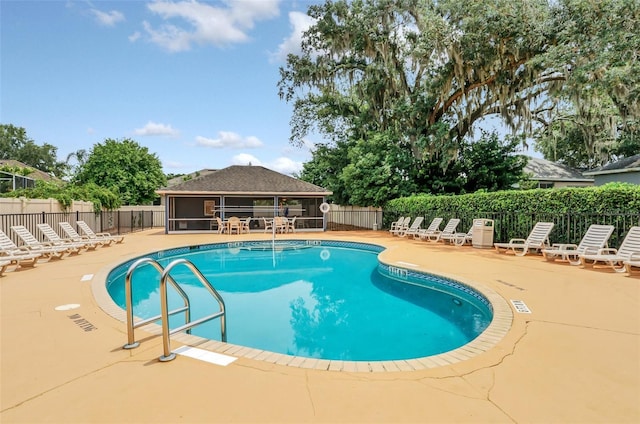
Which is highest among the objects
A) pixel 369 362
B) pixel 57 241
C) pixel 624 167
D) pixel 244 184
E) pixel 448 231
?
pixel 624 167

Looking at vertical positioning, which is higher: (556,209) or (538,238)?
(556,209)

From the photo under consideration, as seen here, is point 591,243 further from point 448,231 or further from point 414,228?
point 414,228

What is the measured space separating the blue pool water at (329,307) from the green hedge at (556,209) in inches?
195

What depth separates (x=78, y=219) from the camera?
14.9m

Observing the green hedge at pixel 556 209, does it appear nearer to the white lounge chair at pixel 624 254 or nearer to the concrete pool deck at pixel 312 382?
the white lounge chair at pixel 624 254

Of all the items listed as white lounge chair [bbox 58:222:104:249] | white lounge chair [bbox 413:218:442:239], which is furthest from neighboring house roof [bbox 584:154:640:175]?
white lounge chair [bbox 58:222:104:249]

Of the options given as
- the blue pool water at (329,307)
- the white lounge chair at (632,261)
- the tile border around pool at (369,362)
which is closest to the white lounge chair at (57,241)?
the blue pool water at (329,307)

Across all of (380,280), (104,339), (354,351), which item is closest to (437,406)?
(354,351)

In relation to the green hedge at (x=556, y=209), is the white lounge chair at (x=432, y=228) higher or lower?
lower

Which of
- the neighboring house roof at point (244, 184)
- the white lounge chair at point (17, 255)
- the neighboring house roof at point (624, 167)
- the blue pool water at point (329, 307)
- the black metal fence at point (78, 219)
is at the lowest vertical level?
the blue pool water at point (329, 307)

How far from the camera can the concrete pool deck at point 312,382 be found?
221cm

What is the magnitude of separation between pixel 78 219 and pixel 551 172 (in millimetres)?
26915

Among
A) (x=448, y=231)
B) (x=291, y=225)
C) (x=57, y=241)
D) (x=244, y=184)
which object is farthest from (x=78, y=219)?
(x=448, y=231)

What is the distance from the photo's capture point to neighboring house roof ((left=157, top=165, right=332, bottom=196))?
1773 cm
